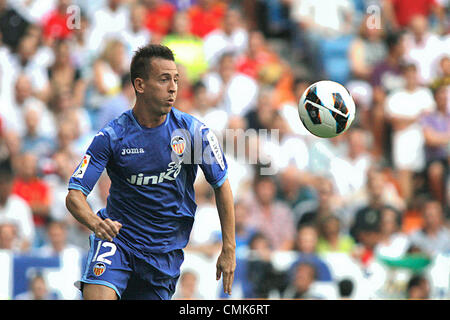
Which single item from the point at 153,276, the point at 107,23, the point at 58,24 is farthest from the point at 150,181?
the point at 58,24

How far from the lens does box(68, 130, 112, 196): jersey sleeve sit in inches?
247

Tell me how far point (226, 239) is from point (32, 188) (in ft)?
19.4

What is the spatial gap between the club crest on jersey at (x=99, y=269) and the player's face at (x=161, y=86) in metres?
1.34

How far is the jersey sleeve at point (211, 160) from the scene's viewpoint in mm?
6480

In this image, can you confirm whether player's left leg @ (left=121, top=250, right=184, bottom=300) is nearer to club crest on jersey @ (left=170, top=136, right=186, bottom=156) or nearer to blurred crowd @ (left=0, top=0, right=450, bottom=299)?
club crest on jersey @ (left=170, top=136, right=186, bottom=156)

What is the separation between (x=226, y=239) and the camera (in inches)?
252

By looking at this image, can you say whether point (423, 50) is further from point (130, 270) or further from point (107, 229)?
point (107, 229)

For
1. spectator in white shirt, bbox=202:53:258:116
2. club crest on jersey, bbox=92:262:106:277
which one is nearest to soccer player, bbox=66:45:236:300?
club crest on jersey, bbox=92:262:106:277

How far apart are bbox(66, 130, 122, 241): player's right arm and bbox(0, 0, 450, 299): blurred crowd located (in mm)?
4148

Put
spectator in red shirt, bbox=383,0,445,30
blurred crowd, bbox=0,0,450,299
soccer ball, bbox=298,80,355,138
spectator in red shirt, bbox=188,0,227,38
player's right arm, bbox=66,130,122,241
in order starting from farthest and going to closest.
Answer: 1. spectator in red shirt, bbox=383,0,445,30
2. spectator in red shirt, bbox=188,0,227,38
3. blurred crowd, bbox=0,0,450,299
4. soccer ball, bbox=298,80,355,138
5. player's right arm, bbox=66,130,122,241

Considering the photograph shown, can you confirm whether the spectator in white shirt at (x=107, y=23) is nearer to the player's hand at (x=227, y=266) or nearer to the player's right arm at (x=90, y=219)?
the player's right arm at (x=90, y=219)

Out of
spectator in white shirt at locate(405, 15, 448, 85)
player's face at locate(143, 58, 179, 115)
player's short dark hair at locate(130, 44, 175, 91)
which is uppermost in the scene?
spectator in white shirt at locate(405, 15, 448, 85)
